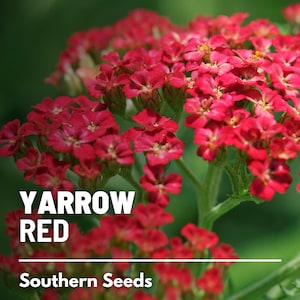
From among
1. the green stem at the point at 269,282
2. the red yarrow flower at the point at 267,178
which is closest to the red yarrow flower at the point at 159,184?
the red yarrow flower at the point at 267,178

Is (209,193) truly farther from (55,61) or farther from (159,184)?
(55,61)

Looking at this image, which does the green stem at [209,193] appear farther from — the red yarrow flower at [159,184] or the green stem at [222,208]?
the red yarrow flower at [159,184]

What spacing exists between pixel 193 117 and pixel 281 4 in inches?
98.2

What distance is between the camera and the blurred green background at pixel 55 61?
133 inches

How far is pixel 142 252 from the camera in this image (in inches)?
80.3

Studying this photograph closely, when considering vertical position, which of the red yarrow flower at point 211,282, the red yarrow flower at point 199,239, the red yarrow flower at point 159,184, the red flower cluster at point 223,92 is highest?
the red flower cluster at point 223,92

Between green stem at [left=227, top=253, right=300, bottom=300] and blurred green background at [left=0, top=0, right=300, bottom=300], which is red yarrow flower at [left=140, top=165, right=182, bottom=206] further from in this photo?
blurred green background at [left=0, top=0, right=300, bottom=300]

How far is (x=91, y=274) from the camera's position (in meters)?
2.07

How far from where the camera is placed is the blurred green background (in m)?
3.37

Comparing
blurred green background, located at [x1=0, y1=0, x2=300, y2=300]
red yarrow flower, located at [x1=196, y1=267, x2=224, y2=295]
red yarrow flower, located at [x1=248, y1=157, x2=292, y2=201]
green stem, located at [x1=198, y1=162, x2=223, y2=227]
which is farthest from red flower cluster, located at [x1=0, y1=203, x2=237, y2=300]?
blurred green background, located at [x1=0, y1=0, x2=300, y2=300]

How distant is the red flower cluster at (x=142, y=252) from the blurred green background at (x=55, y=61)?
3.54ft

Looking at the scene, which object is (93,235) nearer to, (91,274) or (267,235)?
(91,274)

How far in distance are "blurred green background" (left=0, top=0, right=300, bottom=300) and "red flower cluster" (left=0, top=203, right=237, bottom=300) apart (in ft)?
3.54

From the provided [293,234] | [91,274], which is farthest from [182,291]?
[293,234]
